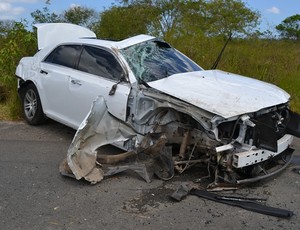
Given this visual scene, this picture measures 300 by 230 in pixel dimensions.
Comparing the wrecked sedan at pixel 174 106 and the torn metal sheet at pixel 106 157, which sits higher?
the wrecked sedan at pixel 174 106

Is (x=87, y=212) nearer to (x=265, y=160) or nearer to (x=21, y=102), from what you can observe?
(x=265, y=160)

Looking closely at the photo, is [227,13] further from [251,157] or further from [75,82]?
[251,157]

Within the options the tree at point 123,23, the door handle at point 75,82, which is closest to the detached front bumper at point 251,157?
the door handle at point 75,82

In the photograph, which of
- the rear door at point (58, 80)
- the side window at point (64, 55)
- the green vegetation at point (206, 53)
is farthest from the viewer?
the green vegetation at point (206, 53)

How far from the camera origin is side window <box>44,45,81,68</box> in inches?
240

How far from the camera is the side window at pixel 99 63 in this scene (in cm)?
535

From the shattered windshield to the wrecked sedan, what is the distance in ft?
0.05

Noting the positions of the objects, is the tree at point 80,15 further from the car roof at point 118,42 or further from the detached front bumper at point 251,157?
the detached front bumper at point 251,157

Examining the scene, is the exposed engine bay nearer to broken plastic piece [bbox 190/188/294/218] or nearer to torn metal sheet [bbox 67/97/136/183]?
torn metal sheet [bbox 67/97/136/183]

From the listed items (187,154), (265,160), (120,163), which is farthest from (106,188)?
(265,160)

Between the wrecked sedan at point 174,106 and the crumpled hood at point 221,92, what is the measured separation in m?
0.01

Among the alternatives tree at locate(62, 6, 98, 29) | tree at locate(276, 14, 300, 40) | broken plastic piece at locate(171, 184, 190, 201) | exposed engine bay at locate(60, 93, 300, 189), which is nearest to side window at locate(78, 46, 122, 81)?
exposed engine bay at locate(60, 93, 300, 189)

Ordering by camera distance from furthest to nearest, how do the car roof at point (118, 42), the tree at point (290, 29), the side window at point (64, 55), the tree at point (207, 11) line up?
the tree at point (207, 11)
the tree at point (290, 29)
the side window at point (64, 55)
the car roof at point (118, 42)

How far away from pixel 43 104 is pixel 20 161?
1.40 m
